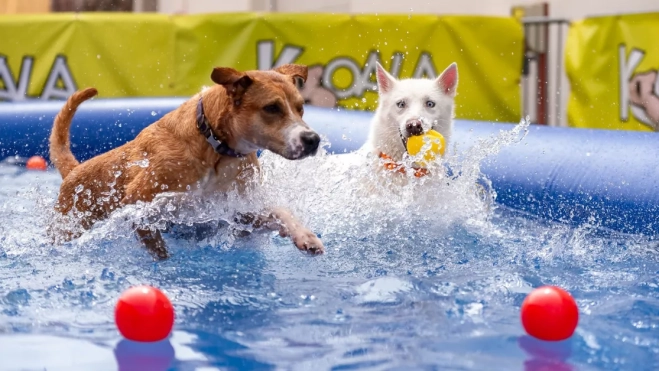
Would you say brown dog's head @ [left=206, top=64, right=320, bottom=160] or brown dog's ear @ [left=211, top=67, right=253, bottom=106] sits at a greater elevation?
brown dog's ear @ [left=211, top=67, right=253, bottom=106]

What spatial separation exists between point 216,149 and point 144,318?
3.56 ft

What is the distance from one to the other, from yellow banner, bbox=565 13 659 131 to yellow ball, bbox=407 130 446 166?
3.86 m

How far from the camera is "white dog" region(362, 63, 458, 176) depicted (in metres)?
4.71

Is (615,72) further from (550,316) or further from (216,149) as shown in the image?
(550,316)

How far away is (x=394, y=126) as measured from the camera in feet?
15.8

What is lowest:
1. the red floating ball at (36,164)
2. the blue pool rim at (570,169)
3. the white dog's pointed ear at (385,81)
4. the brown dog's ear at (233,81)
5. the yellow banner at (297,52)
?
the red floating ball at (36,164)

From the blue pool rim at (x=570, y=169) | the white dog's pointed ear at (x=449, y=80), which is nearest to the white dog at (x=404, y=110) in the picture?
the white dog's pointed ear at (x=449, y=80)

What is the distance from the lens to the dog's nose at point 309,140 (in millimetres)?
3414

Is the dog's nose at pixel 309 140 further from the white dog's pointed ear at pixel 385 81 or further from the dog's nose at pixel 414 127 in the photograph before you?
the white dog's pointed ear at pixel 385 81

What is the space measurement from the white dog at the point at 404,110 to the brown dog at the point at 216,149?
3.26ft

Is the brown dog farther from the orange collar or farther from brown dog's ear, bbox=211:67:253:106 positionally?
the orange collar

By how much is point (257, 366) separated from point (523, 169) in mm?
3220

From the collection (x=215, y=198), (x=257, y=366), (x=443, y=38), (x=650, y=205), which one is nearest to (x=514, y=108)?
(x=443, y=38)

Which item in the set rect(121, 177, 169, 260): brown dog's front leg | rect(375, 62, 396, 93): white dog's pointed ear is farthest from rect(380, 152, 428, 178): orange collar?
rect(121, 177, 169, 260): brown dog's front leg
